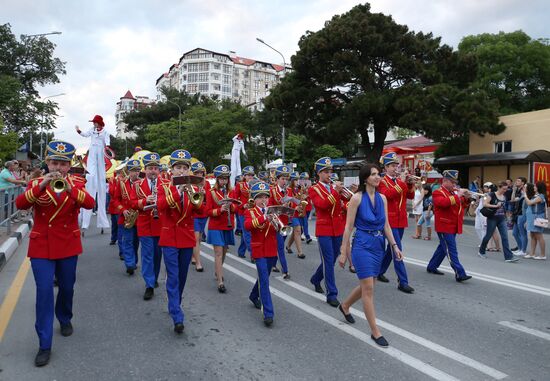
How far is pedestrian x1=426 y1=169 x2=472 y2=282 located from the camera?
7422 mm

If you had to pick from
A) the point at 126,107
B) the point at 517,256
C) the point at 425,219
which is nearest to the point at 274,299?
the point at 517,256

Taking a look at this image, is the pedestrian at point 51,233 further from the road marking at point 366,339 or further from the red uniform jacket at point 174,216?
the road marking at point 366,339

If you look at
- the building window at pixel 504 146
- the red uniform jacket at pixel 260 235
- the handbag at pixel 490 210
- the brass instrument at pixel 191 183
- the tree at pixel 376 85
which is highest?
the tree at pixel 376 85

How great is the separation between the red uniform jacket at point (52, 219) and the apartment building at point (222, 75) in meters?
98.8

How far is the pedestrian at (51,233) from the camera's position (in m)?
4.18

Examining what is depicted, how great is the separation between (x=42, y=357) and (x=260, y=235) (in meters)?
2.60

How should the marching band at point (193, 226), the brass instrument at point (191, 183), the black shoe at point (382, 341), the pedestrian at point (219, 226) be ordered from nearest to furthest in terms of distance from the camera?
1. the marching band at point (193, 226)
2. the black shoe at point (382, 341)
3. the brass instrument at point (191, 183)
4. the pedestrian at point (219, 226)

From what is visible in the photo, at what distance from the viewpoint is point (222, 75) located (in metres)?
110

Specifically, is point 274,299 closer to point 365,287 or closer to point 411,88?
point 365,287

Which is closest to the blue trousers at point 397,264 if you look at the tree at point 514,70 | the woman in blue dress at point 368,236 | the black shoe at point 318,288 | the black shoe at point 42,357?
the black shoe at point 318,288

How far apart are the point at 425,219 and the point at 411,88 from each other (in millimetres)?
15042

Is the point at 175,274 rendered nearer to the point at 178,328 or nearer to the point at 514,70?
the point at 178,328

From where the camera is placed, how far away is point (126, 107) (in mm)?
144875

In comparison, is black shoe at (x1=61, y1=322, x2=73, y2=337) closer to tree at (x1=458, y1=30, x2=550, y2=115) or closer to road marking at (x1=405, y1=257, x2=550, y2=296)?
road marking at (x1=405, y1=257, x2=550, y2=296)
